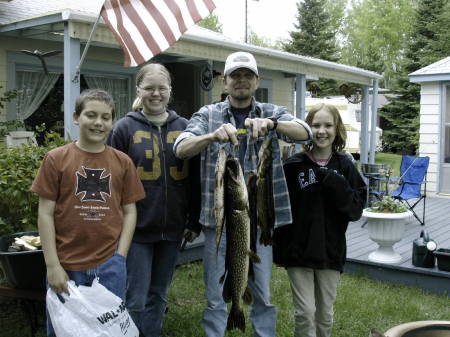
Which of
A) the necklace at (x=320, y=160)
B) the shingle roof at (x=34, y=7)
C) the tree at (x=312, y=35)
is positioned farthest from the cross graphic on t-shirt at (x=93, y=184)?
the tree at (x=312, y=35)

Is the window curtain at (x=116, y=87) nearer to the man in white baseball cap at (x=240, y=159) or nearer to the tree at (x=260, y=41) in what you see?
the man in white baseball cap at (x=240, y=159)

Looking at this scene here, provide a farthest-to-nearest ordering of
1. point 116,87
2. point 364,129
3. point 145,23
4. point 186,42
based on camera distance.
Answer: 1. point 364,129
2. point 116,87
3. point 186,42
4. point 145,23

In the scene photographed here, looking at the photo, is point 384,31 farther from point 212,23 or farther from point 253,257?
point 253,257

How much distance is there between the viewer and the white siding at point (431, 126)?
37.1ft

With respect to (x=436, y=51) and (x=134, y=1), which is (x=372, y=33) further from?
(x=134, y=1)

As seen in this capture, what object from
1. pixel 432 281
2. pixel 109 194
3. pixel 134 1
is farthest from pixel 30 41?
pixel 432 281

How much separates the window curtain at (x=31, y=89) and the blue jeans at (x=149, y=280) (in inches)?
226

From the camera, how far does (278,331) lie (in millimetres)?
3996

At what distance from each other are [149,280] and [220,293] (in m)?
0.52

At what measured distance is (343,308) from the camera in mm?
4574

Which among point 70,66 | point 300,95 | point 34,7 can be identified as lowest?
point 70,66

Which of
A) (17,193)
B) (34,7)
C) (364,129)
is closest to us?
(17,193)

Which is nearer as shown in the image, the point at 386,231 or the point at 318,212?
the point at 318,212

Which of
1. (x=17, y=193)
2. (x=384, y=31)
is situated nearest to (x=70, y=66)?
(x=17, y=193)
